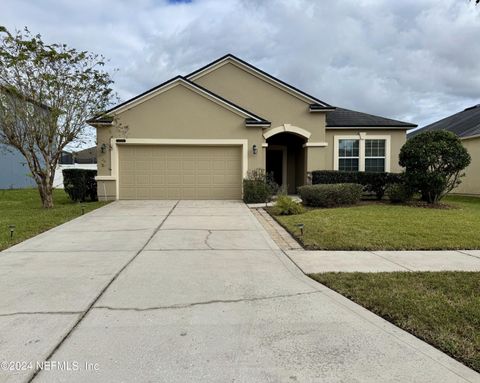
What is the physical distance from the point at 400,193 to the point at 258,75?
8.59 m

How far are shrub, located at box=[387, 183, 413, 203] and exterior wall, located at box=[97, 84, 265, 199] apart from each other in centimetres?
682

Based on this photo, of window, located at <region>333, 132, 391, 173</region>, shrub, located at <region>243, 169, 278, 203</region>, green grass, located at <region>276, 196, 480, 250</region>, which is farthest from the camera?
window, located at <region>333, 132, 391, 173</region>

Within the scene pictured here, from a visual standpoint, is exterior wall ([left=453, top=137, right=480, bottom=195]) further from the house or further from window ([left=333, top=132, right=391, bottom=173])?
the house

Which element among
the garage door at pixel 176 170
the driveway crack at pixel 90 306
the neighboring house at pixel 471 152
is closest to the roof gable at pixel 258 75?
the garage door at pixel 176 170

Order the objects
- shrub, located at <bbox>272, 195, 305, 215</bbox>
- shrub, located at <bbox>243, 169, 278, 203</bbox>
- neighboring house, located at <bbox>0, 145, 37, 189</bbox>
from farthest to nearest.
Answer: neighboring house, located at <bbox>0, 145, 37, 189</bbox>
shrub, located at <bbox>243, 169, 278, 203</bbox>
shrub, located at <bbox>272, 195, 305, 215</bbox>

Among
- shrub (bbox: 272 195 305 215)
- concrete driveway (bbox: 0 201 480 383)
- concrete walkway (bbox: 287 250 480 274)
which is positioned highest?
shrub (bbox: 272 195 305 215)

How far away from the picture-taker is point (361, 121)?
60.8ft

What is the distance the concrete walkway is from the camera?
606 cm

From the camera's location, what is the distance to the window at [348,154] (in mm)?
18438

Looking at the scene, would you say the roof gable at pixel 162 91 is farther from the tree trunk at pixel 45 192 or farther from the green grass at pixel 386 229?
the green grass at pixel 386 229

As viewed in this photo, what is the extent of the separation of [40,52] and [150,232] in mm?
8142

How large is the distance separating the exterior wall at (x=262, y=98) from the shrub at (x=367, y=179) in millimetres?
2366

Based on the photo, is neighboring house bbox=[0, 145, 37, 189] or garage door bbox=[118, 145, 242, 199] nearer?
garage door bbox=[118, 145, 242, 199]

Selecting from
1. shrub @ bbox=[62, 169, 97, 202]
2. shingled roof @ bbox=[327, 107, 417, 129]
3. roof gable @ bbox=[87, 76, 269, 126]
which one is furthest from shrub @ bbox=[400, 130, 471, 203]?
shrub @ bbox=[62, 169, 97, 202]
